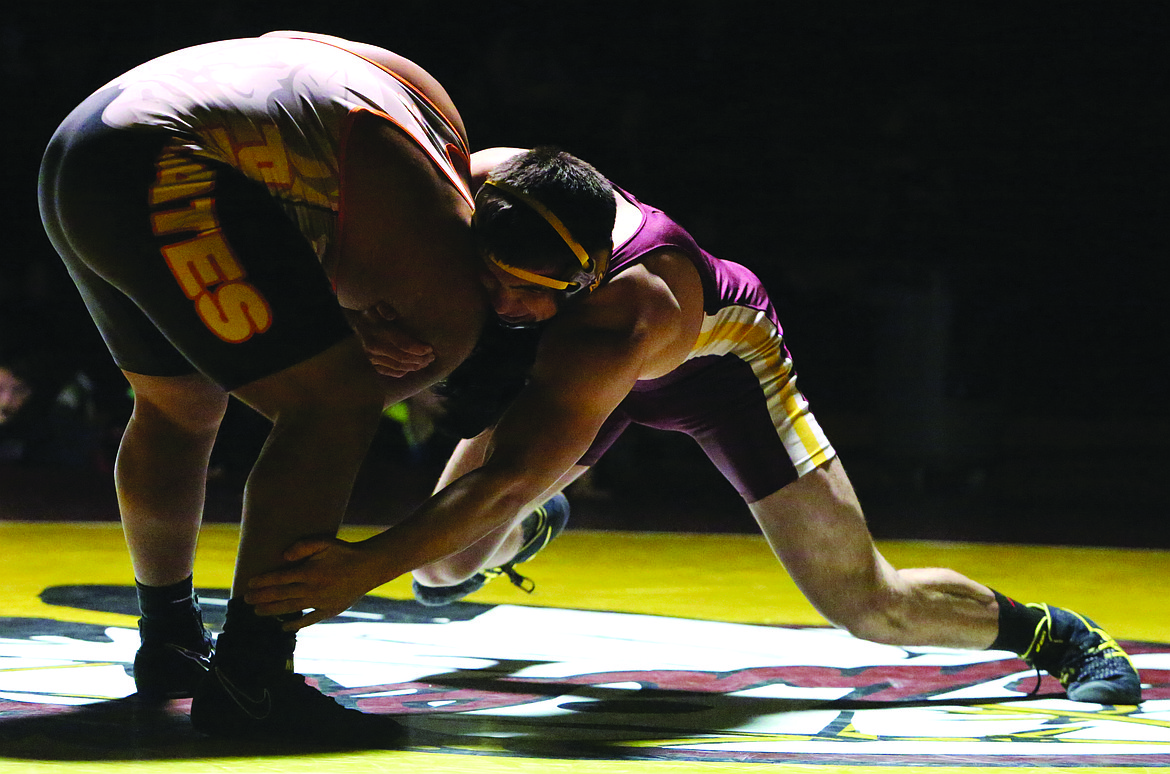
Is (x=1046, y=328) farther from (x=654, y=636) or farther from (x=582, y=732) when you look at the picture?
(x=582, y=732)

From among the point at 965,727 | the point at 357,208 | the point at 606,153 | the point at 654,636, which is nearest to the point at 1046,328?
the point at 606,153

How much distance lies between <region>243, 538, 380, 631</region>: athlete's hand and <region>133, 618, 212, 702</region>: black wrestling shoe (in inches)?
17.5

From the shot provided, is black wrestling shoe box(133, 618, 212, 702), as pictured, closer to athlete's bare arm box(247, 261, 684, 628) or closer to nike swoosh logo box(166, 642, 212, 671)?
nike swoosh logo box(166, 642, 212, 671)

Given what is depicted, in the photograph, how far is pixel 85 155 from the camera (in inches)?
71.6

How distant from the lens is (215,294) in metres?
1.81

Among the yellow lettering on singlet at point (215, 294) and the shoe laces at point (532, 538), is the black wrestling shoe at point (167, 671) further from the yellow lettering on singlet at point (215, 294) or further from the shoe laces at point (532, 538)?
the shoe laces at point (532, 538)

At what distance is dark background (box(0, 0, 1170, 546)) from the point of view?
7.48 m

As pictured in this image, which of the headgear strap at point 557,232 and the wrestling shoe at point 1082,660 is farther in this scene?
the wrestling shoe at point 1082,660

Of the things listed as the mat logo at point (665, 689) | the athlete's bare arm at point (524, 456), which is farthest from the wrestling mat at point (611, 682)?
the athlete's bare arm at point (524, 456)

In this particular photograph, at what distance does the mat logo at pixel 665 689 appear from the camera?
1.96m

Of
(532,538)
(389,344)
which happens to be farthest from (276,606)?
(532,538)

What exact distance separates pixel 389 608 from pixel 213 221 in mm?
1557

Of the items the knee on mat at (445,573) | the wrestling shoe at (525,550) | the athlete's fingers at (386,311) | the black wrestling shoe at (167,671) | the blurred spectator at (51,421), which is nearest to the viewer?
the athlete's fingers at (386,311)

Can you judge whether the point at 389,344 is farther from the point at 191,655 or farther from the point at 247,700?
the point at 191,655
